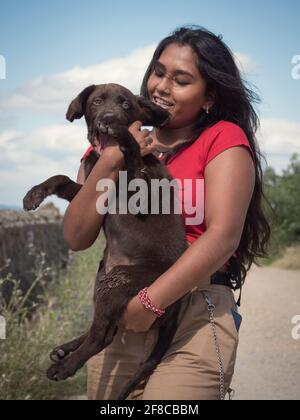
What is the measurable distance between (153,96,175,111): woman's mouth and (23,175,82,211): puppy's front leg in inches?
24.0

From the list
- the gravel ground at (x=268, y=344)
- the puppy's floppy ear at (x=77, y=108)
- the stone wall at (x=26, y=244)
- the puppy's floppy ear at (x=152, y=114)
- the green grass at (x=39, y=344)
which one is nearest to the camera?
the puppy's floppy ear at (x=152, y=114)

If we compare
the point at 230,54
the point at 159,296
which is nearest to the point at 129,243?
the point at 159,296

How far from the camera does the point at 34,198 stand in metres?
3.19

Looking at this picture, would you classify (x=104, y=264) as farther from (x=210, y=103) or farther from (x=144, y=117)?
(x=210, y=103)

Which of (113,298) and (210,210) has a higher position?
(210,210)

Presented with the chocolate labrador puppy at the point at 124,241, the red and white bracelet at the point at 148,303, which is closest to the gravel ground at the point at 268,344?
the chocolate labrador puppy at the point at 124,241

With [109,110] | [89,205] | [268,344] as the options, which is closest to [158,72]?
[109,110]

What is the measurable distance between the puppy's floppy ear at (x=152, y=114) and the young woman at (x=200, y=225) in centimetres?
4

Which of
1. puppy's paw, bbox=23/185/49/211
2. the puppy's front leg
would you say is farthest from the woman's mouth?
puppy's paw, bbox=23/185/49/211

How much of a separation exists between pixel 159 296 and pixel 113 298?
0.28 meters

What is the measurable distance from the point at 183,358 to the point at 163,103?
51.2 inches

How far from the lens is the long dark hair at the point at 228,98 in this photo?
3.20 meters

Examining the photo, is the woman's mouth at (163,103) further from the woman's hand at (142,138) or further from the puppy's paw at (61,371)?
the puppy's paw at (61,371)

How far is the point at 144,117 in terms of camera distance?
132 inches
